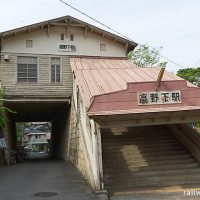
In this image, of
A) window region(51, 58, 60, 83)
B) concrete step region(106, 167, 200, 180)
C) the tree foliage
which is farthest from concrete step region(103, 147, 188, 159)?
the tree foliage

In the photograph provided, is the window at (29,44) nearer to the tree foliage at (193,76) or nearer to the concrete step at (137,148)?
the concrete step at (137,148)

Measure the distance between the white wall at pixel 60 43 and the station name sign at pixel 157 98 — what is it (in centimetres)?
1062

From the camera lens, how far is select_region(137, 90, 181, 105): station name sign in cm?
1210

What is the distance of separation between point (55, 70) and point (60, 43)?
1.78 m

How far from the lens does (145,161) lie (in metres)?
14.1

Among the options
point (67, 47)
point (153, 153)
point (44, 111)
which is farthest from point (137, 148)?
point (44, 111)

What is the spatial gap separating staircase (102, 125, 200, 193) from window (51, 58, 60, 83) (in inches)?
233

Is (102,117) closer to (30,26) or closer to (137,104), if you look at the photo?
(137,104)

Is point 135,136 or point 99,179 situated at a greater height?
point 135,136

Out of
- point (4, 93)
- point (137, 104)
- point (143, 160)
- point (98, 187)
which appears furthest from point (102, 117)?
point (4, 93)

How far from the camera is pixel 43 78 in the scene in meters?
21.1

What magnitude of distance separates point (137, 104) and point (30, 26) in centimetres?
1133

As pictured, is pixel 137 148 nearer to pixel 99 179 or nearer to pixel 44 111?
pixel 99 179

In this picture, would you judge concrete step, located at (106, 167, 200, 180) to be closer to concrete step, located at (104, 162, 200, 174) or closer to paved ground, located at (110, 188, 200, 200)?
concrete step, located at (104, 162, 200, 174)
